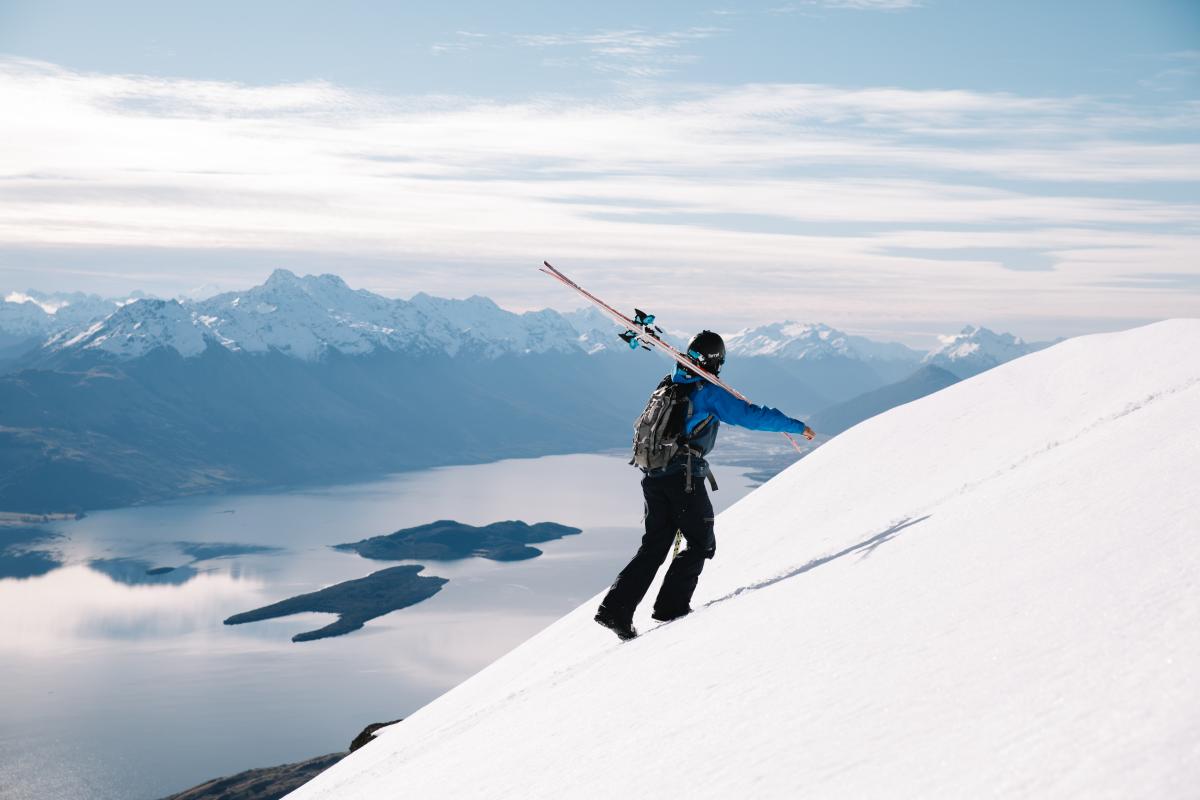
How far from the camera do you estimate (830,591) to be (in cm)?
614

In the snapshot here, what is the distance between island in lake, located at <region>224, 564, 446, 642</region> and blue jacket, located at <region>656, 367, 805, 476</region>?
141 metres

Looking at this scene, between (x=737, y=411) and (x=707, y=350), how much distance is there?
24.9 inches

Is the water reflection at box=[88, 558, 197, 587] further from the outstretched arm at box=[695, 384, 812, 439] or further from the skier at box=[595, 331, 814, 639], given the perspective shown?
the outstretched arm at box=[695, 384, 812, 439]

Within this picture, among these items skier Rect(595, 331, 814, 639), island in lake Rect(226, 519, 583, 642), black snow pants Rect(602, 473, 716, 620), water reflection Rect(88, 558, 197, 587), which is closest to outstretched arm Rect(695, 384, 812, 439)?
skier Rect(595, 331, 814, 639)

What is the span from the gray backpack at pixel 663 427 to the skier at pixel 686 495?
15 mm

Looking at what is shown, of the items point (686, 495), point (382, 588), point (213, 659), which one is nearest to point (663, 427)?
point (686, 495)

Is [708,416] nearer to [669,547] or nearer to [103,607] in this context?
[669,547]

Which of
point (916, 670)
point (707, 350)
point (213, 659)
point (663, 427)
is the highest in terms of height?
point (707, 350)

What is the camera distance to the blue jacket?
7918mm

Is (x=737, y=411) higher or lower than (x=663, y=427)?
higher

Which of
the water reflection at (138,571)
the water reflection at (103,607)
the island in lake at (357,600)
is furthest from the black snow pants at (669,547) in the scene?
the water reflection at (138,571)

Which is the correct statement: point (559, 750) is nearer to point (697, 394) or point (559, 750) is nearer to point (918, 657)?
point (918, 657)

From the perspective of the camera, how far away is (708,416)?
26.5 ft

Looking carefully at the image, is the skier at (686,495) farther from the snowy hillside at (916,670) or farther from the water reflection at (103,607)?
the water reflection at (103,607)
